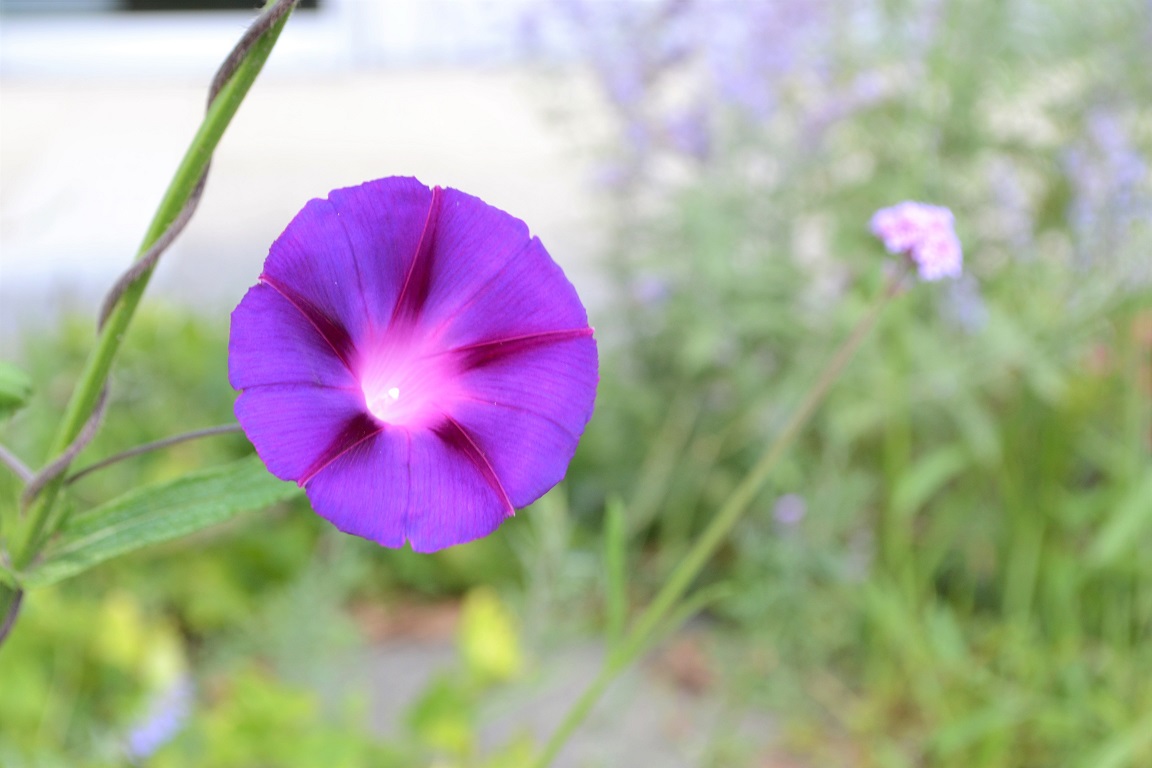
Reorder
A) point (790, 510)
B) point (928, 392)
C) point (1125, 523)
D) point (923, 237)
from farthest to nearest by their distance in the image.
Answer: point (928, 392), point (790, 510), point (1125, 523), point (923, 237)

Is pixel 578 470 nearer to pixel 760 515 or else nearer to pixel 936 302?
pixel 760 515

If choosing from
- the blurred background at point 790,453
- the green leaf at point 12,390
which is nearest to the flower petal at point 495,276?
the green leaf at point 12,390

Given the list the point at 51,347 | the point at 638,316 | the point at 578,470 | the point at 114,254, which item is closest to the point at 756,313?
the point at 638,316

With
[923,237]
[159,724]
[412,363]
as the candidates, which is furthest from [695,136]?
[412,363]

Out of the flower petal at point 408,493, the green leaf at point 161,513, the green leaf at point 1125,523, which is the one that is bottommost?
the green leaf at point 1125,523

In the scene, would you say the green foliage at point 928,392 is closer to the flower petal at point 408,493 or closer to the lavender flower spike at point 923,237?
the lavender flower spike at point 923,237

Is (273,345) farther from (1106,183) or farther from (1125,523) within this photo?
(1106,183)
